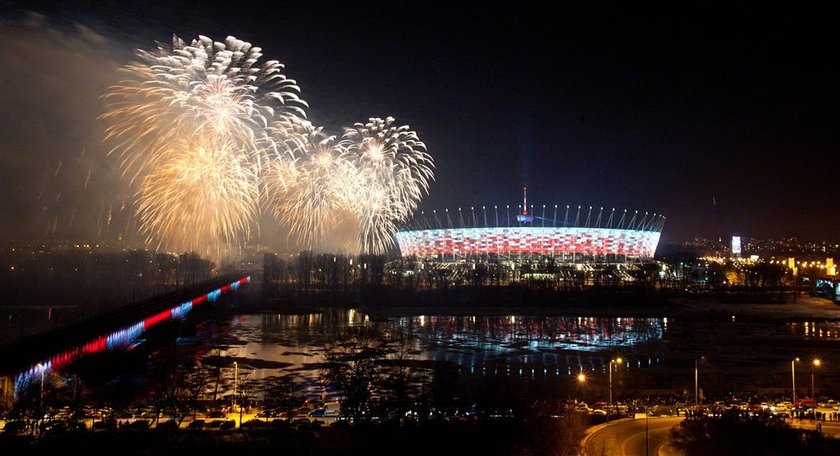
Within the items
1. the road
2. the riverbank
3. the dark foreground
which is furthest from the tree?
the riverbank

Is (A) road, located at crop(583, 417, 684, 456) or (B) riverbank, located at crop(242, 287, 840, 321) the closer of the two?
(A) road, located at crop(583, 417, 684, 456)

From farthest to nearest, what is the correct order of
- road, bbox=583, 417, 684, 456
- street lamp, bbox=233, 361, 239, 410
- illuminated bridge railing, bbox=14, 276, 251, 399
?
street lamp, bbox=233, 361, 239, 410
illuminated bridge railing, bbox=14, 276, 251, 399
road, bbox=583, 417, 684, 456

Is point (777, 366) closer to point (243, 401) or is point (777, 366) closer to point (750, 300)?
point (243, 401)

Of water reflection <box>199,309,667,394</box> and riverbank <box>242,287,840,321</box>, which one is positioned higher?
riverbank <box>242,287,840,321</box>

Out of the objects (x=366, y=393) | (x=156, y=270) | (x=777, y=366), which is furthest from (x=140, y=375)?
(x=156, y=270)

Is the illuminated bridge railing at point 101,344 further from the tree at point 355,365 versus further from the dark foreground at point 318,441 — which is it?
the tree at point 355,365

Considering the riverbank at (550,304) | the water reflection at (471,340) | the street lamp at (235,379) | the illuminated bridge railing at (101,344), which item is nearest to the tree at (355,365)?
the water reflection at (471,340)

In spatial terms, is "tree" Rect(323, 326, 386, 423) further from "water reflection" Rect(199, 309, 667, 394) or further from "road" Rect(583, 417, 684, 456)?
"road" Rect(583, 417, 684, 456)
